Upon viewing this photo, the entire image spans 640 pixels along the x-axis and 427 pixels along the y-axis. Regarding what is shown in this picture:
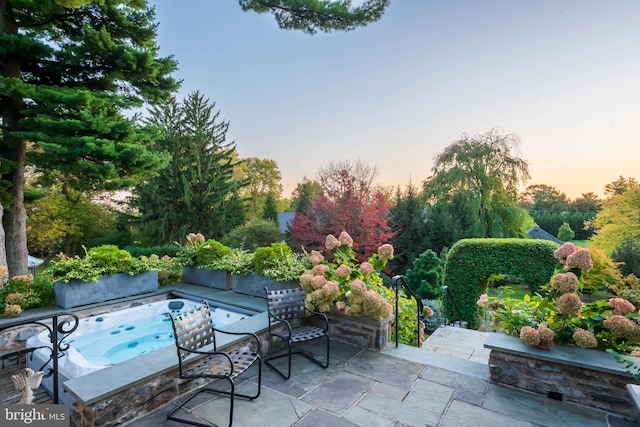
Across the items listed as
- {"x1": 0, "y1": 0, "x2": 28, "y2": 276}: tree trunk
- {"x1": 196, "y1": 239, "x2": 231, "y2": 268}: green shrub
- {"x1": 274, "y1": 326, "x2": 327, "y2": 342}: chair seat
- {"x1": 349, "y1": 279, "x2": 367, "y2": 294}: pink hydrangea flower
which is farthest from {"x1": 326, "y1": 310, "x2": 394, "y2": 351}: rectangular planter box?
A: {"x1": 0, "y1": 0, "x2": 28, "y2": 276}: tree trunk

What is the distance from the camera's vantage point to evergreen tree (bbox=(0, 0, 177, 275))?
608 centimetres

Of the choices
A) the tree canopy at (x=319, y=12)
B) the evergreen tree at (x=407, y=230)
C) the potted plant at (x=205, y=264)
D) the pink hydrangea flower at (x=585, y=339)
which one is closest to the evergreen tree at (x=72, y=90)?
the potted plant at (x=205, y=264)

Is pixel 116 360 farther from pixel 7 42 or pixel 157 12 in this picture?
pixel 157 12

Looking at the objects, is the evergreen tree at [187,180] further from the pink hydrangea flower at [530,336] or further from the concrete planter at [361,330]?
the pink hydrangea flower at [530,336]

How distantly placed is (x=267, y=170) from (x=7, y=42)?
18983 millimetres

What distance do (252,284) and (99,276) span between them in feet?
8.67

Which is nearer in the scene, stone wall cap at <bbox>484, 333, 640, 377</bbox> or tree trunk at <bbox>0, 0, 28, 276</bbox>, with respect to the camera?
stone wall cap at <bbox>484, 333, 640, 377</bbox>

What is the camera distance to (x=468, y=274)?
7.46 meters

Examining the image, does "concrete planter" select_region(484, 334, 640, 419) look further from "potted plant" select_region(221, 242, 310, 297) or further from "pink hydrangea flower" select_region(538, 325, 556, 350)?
"potted plant" select_region(221, 242, 310, 297)

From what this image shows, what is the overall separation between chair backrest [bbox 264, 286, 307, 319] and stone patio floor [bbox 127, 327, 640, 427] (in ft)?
1.63

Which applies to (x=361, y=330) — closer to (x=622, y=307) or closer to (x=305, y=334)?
(x=305, y=334)

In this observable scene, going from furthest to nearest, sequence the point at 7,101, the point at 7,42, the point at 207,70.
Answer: the point at 207,70 → the point at 7,101 → the point at 7,42

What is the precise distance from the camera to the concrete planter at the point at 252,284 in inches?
202

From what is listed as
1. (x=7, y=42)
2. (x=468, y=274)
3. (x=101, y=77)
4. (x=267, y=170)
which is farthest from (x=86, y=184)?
(x=267, y=170)
